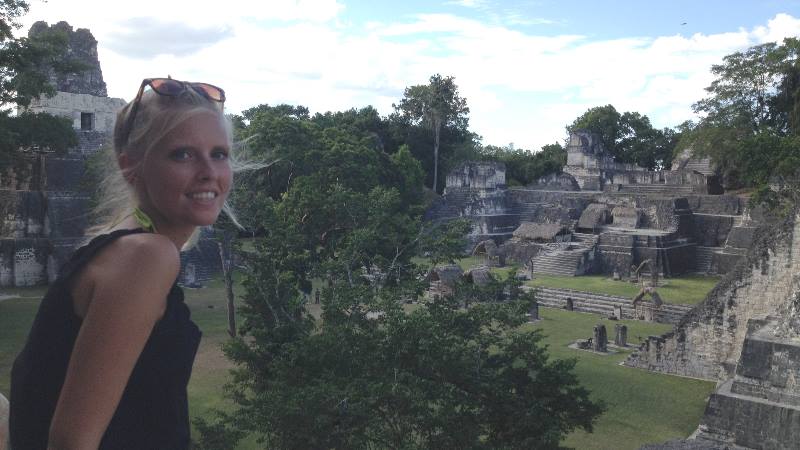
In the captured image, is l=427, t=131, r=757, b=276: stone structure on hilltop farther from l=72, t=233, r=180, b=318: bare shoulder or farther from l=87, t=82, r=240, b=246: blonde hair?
l=72, t=233, r=180, b=318: bare shoulder

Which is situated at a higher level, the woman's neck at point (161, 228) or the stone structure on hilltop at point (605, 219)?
the woman's neck at point (161, 228)

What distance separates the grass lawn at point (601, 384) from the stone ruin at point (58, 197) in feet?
8.09

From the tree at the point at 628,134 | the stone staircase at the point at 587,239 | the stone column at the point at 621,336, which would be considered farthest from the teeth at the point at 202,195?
the tree at the point at 628,134

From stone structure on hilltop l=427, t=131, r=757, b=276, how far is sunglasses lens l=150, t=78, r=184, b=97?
27.6 metres

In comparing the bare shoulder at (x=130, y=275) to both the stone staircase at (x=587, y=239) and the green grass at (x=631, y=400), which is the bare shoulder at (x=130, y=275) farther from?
the stone staircase at (x=587, y=239)

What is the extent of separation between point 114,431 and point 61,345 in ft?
0.74

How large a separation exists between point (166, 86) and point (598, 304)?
22565 millimetres

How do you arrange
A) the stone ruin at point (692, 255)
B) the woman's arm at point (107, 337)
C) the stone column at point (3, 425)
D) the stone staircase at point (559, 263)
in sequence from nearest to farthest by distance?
the woman's arm at point (107, 337) < the stone column at point (3, 425) < the stone ruin at point (692, 255) < the stone staircase at point (559, 263)

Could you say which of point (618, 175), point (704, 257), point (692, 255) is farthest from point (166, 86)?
point (618, 175)

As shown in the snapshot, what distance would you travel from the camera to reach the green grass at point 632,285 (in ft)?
77.9

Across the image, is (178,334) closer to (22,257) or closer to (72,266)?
(72,266)

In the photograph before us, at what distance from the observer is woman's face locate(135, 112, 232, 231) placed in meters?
1.61

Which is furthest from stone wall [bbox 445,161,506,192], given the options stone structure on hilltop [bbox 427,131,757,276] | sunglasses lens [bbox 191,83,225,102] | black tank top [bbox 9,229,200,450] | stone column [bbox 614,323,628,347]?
black tank top [bbox 9,229,200,450]

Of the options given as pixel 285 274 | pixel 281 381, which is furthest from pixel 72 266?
pixel 285 274
